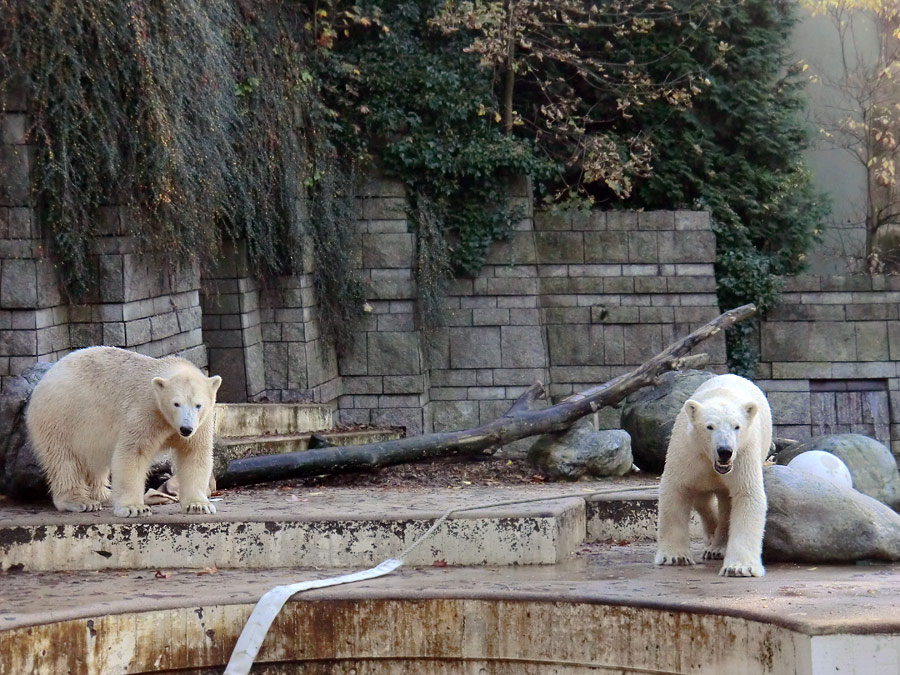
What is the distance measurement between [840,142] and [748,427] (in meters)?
9.33

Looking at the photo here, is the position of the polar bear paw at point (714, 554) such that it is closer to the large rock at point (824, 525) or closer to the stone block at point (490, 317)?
the large rock at point (824, 525)

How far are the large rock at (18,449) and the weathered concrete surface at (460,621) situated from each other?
1.01 m

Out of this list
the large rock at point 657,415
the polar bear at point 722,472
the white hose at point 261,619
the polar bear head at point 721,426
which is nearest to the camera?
the white hose at point 261,619

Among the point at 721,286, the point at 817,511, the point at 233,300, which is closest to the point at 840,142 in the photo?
the point at 721,286

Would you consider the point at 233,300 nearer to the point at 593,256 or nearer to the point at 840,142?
the point at 593,256

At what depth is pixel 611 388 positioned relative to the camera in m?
8.54

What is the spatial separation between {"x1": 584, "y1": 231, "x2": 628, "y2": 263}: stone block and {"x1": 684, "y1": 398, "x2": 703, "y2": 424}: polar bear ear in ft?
22.3

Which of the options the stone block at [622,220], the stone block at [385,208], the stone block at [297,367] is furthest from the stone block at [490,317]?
the stone block at [297,367]

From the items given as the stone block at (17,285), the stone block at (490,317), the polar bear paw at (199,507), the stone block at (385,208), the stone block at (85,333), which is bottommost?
the polar bear paw at (199,507)

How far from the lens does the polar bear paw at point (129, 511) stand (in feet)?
19.0

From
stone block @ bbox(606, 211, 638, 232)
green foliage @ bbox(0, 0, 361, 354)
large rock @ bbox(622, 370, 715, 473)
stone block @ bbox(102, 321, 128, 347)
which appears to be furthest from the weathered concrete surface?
stone block @ bbox(606, 211, 638, 232)

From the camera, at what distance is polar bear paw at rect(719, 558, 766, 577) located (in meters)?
5.21

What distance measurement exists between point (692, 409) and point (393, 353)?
663 cm

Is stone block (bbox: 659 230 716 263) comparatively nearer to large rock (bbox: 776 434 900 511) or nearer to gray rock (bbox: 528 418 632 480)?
large rock (bbox: 776 434 900 511)
